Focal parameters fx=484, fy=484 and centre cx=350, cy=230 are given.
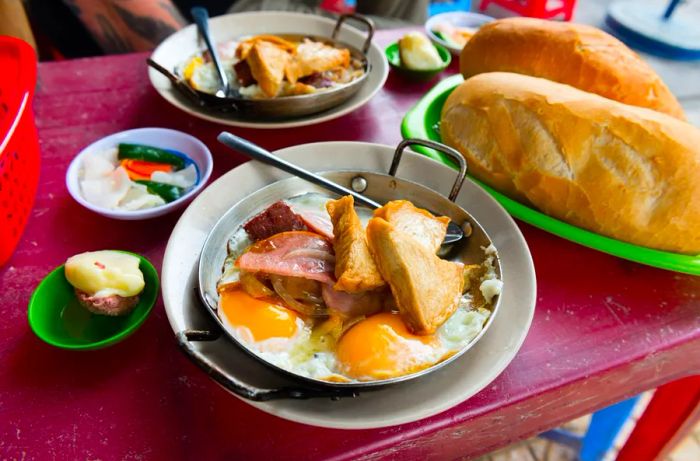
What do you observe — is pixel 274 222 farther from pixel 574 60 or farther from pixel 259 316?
pixel 574 60

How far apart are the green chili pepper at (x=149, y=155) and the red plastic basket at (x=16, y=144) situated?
20 centimetres

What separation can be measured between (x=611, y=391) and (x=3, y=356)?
118cm

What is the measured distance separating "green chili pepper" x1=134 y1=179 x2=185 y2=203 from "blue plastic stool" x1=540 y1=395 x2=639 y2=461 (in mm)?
1398

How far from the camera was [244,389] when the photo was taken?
665mm

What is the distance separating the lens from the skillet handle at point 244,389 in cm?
66

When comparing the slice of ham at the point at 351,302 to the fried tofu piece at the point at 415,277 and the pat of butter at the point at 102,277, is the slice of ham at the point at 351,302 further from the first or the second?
the pat of butter at the point at 102,277

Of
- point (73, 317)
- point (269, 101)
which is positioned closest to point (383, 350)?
point (73, 317)

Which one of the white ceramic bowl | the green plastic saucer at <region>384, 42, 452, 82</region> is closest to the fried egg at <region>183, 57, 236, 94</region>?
the white ceramic bowl

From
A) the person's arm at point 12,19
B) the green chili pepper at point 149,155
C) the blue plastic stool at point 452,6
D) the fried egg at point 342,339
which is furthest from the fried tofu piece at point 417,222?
the blue plastic stool at point 452,6

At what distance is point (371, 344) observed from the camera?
2.58 ft

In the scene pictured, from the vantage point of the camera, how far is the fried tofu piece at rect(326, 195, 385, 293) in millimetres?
837

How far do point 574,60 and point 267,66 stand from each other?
0.86 metres

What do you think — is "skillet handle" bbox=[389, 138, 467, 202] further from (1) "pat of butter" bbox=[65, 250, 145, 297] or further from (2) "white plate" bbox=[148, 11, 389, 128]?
(1) "pat of butter" bbox=[65, 250, 145, 297]

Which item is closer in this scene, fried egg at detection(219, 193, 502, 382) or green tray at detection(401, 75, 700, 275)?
fried egg at detection(219, 193, 502, 382)
